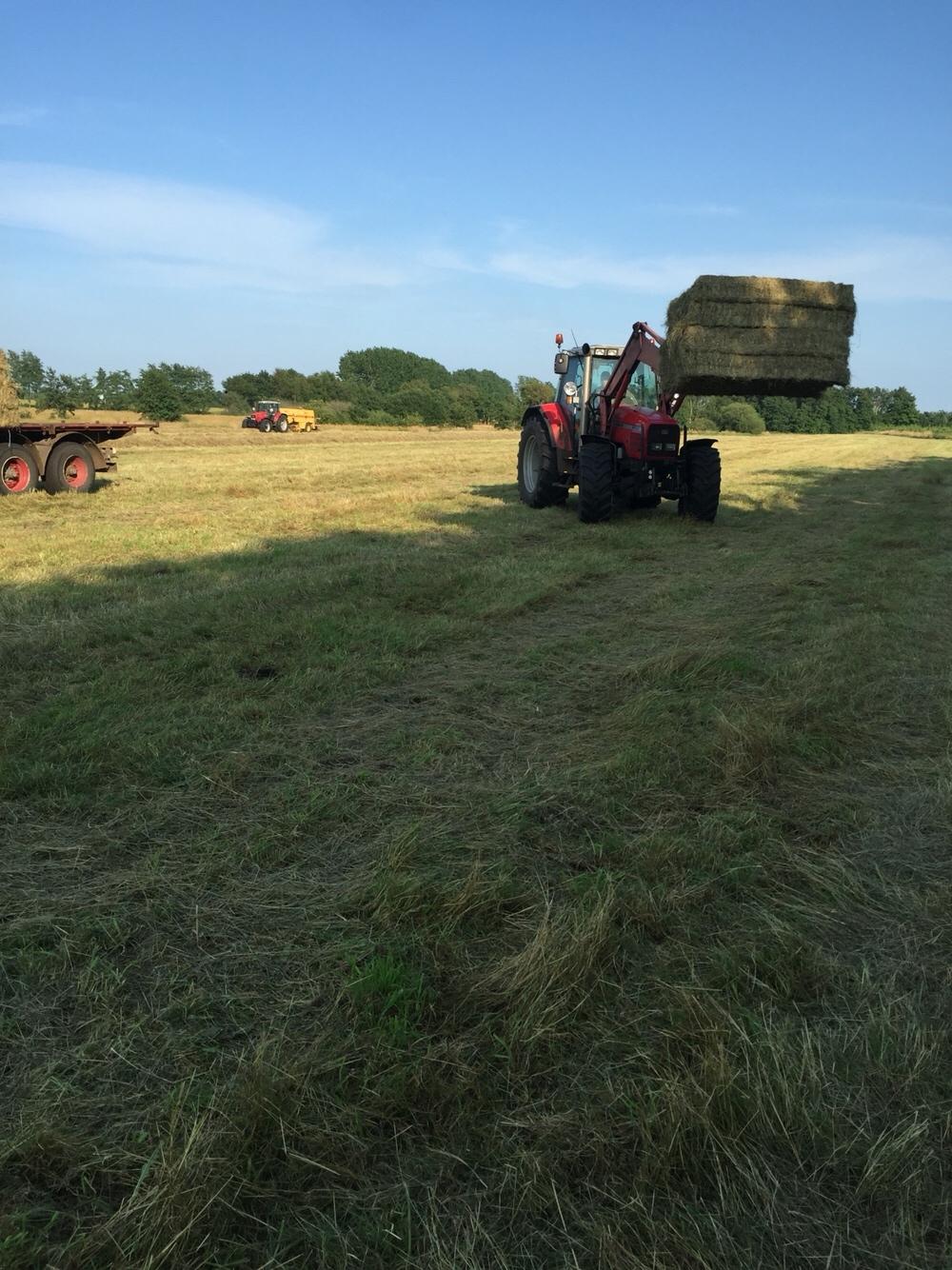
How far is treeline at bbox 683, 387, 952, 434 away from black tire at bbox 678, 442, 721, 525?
41.5m

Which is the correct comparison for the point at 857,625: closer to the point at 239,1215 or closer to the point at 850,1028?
the point at 850,1028

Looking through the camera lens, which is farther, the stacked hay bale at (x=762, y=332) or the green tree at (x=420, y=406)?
the green tree at (x=420, y=406)

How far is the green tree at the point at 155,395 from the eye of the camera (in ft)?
124

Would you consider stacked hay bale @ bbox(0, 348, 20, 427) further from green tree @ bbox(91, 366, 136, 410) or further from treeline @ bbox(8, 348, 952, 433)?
green tree @ bbox(91, 366, 136, 410)

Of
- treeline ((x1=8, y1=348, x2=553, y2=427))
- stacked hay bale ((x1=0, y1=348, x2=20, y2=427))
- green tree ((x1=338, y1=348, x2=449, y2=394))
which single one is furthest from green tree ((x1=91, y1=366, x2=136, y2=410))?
green tree ((x1=338, y1=348, x2=449, y2=394))

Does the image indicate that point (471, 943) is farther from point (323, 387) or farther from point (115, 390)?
point (323, 387)

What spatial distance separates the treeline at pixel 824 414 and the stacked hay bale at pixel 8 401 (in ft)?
141

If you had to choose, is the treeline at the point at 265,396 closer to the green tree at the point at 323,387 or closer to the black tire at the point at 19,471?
the green tree at the point at 323,387

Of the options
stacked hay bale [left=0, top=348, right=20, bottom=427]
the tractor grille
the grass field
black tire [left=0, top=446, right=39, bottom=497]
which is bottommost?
the grass field

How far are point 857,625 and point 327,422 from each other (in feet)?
151

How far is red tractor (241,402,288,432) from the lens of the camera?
1469 inches

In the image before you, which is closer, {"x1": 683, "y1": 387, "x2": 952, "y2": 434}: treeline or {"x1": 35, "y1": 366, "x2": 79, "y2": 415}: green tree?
{"x1": 35, "y1": 366, "x2": 79, "y2": 415}: green tree

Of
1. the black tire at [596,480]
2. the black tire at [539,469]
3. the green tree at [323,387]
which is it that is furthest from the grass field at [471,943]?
the green tree at [323,387]

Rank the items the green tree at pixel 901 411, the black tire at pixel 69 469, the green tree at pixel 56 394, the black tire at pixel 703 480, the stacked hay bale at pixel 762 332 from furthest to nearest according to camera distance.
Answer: the green tree at pixel 901 411
the green tree at pixel 56 394
the black tire at pixel 69 469
the black tire at pixel 703 480
the stacked hay bale at pixel 762 332
